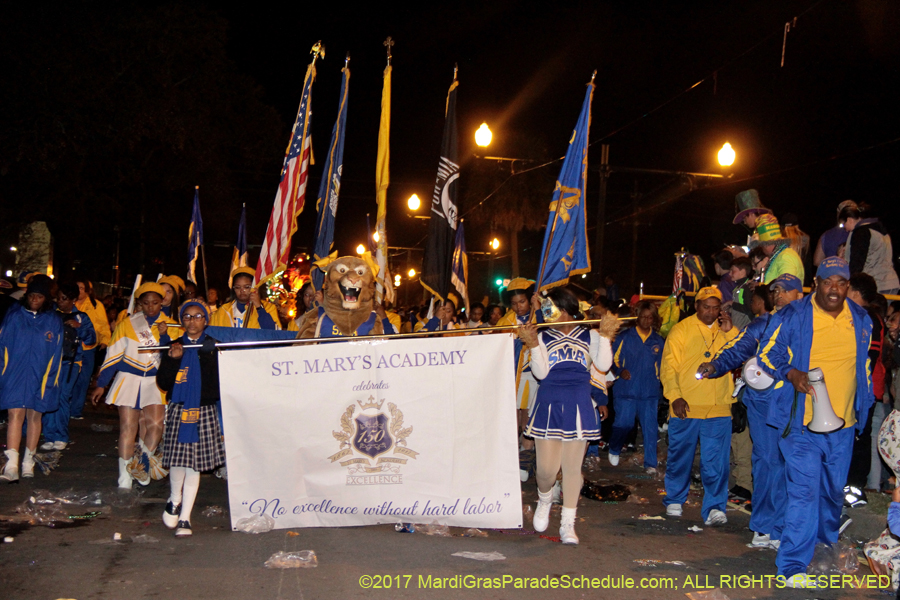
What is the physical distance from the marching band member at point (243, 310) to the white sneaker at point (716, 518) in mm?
4698

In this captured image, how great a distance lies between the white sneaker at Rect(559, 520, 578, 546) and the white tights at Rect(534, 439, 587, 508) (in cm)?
13

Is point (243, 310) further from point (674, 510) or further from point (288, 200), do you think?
point (674, 510)

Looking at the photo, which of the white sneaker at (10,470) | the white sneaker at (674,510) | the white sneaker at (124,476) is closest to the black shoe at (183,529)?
the white sneaker at (124,476)

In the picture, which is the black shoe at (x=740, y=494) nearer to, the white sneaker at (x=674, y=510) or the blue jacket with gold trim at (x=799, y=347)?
the white sneaker at (x=674, y=510)

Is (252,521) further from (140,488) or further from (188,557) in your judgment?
(140,488)

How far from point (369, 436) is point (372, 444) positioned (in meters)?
0.06

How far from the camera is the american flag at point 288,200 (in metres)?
8.20

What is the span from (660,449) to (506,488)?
595 cm

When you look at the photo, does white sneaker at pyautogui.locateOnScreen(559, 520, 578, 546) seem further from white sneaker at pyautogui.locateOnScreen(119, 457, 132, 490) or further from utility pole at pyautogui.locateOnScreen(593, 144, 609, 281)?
utility pole at pyautogui.locateOnScreen(593, 144, 609, 281)

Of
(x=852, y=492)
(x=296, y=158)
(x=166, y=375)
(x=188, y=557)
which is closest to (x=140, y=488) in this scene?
(x=166, y=375)

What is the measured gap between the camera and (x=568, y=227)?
711cm

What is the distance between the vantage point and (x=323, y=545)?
574 cm

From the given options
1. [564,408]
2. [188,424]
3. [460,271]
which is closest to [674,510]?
[564,408]

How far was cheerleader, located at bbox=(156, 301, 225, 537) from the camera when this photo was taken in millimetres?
6035
